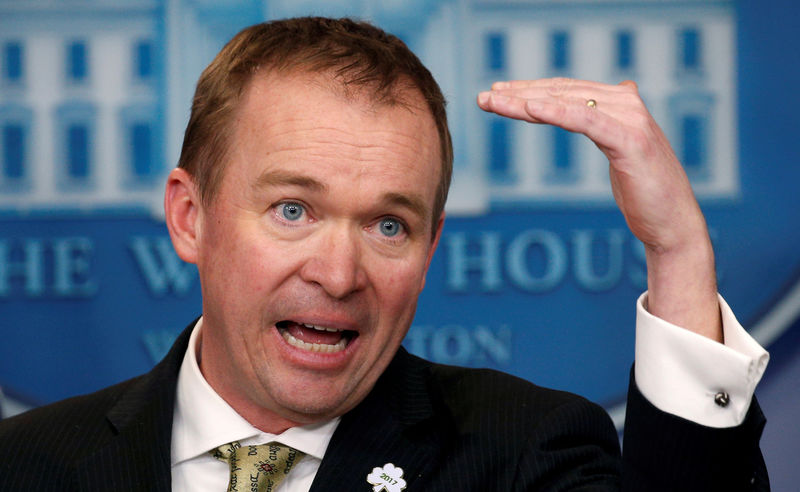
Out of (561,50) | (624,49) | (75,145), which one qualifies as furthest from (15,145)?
(624,49)

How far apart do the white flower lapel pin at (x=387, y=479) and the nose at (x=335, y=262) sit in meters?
0.38

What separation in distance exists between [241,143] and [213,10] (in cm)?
162

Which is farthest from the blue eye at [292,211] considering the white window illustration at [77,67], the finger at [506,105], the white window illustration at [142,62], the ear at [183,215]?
the white window illustration at [77,67]

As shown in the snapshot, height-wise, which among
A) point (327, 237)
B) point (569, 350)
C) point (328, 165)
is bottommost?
point (569, 350)

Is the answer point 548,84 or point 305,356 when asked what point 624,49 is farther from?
point 305,356

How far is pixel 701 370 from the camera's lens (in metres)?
1.63

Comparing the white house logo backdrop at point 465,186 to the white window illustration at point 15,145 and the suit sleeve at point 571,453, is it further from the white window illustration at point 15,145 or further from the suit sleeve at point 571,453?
the suit sleeve at point 571,453

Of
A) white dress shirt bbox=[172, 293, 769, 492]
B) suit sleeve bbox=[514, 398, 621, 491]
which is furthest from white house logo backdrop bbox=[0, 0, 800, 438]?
white dress shirt bbox=[172, 293, 769, 492]

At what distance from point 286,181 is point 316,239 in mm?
127

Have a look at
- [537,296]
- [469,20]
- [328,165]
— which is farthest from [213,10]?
[328,165]

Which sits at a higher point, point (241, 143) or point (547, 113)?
point (547, 113)

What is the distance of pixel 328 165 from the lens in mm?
1887

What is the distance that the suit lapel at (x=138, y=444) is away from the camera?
2.02 meters

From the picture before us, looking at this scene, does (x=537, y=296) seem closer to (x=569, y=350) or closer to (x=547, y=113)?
(x=569, y=350)
